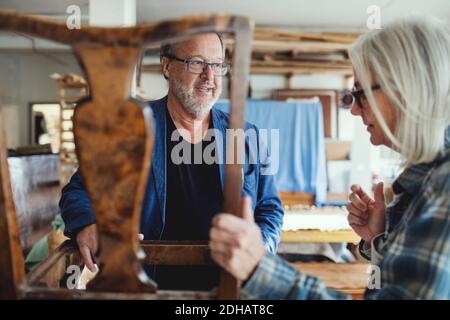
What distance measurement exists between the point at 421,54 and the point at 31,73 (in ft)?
35.4

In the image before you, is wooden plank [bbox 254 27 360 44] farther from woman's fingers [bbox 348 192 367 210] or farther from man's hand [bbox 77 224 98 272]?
man's hand [bbox 77 224 98 272]

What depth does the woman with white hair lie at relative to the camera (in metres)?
0.75

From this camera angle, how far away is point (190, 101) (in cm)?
168

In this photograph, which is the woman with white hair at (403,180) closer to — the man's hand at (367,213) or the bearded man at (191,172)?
the man's hand at (367,213)

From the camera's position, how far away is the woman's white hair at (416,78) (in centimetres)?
86

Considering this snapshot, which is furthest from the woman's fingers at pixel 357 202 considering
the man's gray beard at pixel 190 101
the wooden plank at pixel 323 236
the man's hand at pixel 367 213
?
the wooden plank at pixel 323 236

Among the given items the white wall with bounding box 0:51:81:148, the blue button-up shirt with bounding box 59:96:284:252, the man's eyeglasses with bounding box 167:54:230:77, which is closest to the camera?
the blue button-up shirt with bounding box 59:96:284:252

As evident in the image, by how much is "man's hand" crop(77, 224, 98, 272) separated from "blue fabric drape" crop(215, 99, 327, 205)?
4.08 meters

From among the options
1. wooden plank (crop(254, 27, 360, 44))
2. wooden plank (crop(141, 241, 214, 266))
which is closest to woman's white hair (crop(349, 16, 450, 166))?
wooden plank (crop(141, 241, 214, 266))

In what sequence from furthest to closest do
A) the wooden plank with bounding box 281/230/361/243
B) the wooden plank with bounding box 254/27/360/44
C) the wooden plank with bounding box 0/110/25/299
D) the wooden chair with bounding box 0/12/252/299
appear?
1. the wooden plank with bounding box 254/27/360/44
2. the wooden plank with bounding box 281/230/361/243
3. the wooden plank with bounding box 0/110/25/299
4. the wooden chair with bounding box 0/12/252/299

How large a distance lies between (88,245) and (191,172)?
53cm

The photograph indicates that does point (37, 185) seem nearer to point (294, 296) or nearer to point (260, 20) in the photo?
point (294, 296)

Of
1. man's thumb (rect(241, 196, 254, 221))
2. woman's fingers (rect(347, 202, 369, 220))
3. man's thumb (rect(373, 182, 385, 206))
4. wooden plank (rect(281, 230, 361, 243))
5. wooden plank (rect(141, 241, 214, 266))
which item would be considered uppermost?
man's thumb (rect(241, 196, 254, 221))

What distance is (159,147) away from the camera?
1596mm
